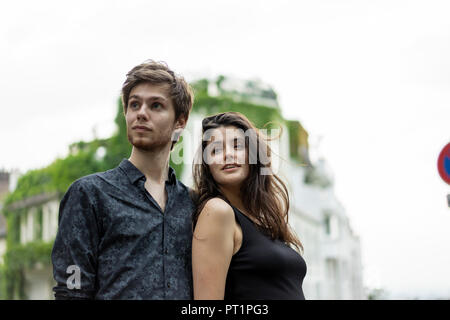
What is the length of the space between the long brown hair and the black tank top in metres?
0.18

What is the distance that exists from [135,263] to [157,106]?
87 cm

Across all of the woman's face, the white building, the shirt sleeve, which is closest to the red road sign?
the woman's face

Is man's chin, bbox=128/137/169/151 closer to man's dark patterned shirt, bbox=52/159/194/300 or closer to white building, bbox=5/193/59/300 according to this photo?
man's dark patterned shirt, bbox=52/159/194/300

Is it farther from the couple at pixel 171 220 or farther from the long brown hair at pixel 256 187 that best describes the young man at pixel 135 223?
the long brown hair at pixel 256 187

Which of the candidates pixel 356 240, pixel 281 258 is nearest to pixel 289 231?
pixel 281 258

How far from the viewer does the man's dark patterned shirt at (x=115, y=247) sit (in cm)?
289

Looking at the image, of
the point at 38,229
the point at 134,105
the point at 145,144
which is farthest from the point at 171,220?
the point at 38,229

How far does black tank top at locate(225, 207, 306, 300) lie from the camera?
3.29 metres

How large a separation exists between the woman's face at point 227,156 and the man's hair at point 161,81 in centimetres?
28

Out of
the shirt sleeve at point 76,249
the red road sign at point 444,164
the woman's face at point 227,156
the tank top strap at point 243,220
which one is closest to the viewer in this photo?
the shirt sleeve at point 76,249

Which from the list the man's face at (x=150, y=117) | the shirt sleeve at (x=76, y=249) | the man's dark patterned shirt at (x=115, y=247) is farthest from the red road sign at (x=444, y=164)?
the shirt sleeve at (x=76, y=249)

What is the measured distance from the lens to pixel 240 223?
11.4ft

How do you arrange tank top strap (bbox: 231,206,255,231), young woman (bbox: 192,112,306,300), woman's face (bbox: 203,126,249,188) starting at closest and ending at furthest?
young woman (bbox: 192,112,306,300) < tank top strap (bbox: 231,206,255,231) < woman's face (bbox: 203,126,249,188)

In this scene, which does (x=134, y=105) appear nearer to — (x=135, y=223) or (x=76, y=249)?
(x=135, y=223)
